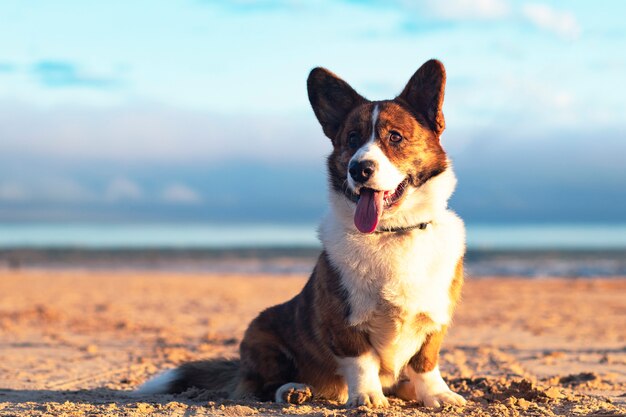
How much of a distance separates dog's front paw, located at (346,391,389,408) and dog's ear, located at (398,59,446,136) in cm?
178

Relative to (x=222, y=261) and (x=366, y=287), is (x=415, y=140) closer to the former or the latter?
(x=366, y=287)

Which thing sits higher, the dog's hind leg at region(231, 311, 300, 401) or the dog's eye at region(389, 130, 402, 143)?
the dog's eye at region(389, 130, 402, 143)

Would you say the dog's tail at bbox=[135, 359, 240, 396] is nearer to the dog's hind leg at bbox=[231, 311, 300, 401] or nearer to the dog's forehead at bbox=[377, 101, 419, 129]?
the dog's hind leg at bbox=[231, 311, 300, 401]

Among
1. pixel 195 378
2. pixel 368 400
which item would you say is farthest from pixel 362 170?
pixel 195 378

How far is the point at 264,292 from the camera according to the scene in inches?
747

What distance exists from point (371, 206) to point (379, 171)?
0.26 meters

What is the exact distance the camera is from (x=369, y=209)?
4906 mm

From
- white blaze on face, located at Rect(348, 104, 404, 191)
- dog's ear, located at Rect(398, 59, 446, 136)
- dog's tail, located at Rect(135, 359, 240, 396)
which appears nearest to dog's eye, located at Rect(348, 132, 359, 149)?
white blaze on face, located at Rect(348, 104, 404, 191)

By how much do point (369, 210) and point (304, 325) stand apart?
1075 mm

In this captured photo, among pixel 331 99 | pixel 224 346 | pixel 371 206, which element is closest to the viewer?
pixel 371 206

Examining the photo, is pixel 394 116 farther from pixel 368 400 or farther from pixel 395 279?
pixel 368 400

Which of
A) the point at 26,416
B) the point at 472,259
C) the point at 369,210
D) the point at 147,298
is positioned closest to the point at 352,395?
the point at 369,210

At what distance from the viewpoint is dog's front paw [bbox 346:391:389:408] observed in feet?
16.3

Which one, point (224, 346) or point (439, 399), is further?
point (224, 346)
